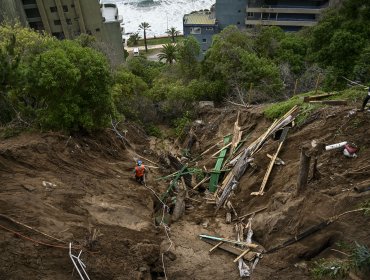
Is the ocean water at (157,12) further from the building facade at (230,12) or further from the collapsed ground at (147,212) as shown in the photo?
the collapsed ground at (147,212)

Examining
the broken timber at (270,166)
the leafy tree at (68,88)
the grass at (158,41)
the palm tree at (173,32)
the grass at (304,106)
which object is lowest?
the grass at (158,41)

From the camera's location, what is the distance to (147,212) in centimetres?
1327

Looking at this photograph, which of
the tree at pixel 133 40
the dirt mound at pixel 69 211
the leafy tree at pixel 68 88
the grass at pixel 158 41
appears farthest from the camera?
the grass at pixel 158 41

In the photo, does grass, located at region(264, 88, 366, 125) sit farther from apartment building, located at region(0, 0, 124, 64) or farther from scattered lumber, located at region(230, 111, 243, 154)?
apartment building, located at region(0, 0, 124, 64)

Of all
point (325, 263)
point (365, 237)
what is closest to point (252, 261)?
point (325, 263)

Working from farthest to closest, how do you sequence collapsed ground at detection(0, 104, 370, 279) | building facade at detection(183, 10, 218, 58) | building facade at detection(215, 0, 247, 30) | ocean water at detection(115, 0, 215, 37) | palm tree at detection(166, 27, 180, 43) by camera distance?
ocean water at detection(115, 0, 215, 37) < palm tree at detection(166, 27, 180, 43) < building facade at detection(183, 10, 218, 58) < building facade at detection(215, 0, 247, 30) < collapsed ground at detection(0, 104, 370, 279)

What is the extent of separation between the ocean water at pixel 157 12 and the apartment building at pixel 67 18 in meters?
21.0

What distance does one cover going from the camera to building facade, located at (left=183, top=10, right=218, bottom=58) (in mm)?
47562

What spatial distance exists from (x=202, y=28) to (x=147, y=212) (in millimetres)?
39600

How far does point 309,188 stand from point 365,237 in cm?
233

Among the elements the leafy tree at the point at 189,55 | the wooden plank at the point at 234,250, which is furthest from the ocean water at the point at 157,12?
the wooden plank at the point at 234,250

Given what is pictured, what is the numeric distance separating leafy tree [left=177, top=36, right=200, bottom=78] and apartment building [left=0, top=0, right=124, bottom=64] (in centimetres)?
1662

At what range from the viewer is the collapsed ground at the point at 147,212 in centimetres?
891

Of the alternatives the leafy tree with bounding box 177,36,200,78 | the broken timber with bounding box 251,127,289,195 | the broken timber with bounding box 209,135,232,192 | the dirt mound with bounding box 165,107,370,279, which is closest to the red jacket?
the dirt mound with bounding box 165,107,370,279
